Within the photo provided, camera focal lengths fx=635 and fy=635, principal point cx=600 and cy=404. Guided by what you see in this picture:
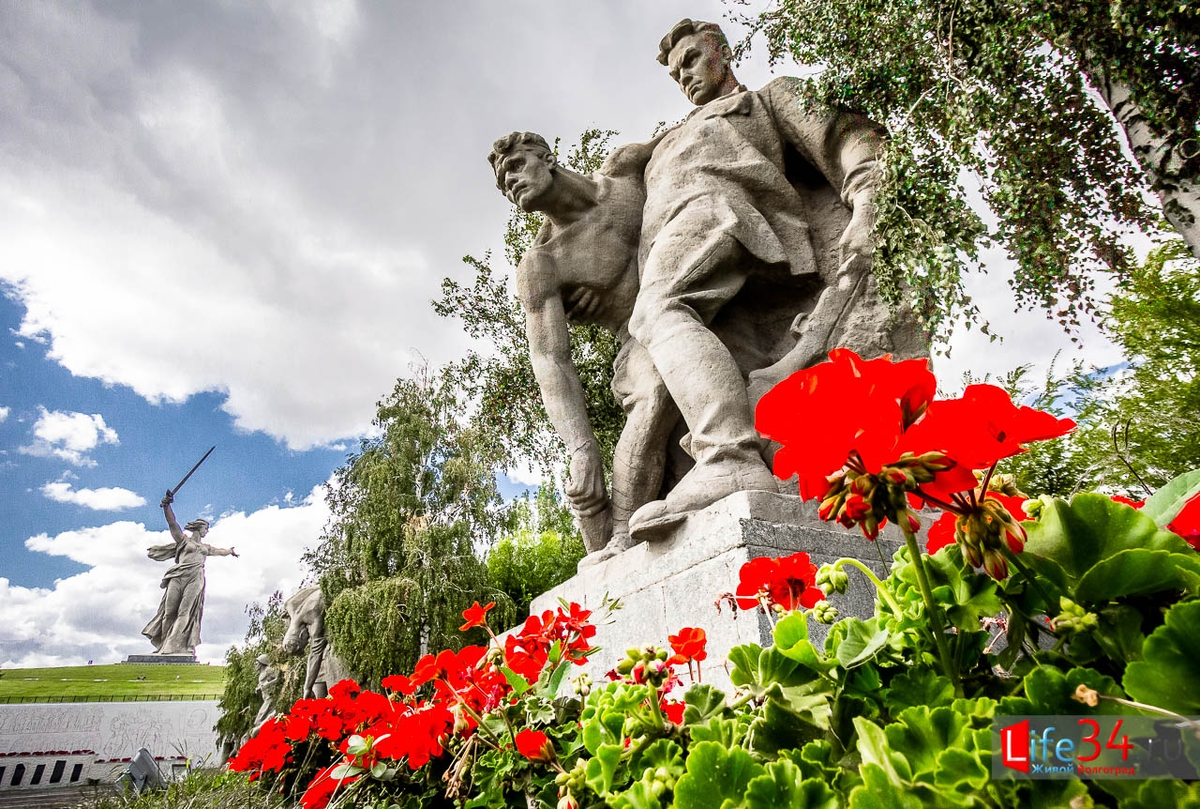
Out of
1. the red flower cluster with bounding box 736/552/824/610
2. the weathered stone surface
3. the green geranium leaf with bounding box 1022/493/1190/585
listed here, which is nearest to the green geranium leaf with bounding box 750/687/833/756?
the green geranium leaf with bounding box 1022/493/1190/585

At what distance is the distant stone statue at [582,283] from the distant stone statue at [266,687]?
968 cm

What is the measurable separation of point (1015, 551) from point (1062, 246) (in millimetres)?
4827

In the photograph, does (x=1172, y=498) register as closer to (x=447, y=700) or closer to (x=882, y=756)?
(x=882, y=756)

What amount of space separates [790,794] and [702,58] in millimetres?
3895

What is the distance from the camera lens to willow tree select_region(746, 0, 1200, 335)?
2.85 metres

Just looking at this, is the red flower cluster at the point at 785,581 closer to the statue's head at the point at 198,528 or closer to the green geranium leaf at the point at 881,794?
the green geranium leaf at the point at 881,794

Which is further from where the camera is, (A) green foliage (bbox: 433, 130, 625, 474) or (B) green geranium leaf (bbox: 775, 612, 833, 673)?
(A) green foliage (bbox: 433, 130, 625, 474)

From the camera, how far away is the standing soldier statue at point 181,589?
86.3ft

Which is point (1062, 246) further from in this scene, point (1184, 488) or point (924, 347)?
point (1184, 488)

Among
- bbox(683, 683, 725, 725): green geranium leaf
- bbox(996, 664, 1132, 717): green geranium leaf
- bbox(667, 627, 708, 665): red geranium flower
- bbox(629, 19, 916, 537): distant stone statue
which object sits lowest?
bbox(996, 664, 1132, 717): green geranium leaf

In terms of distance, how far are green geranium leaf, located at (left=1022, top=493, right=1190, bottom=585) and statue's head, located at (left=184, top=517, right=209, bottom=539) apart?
34737 millimetres

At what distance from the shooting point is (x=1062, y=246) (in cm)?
429

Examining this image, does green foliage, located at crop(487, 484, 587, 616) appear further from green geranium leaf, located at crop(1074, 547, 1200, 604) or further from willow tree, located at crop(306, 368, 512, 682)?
green geranium leaf, located at crop(1074, 547, 1200, 604)

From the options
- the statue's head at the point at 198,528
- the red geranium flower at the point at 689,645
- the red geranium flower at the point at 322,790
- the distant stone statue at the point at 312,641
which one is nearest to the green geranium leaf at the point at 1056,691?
the red geranium flower at the point at 689,645
